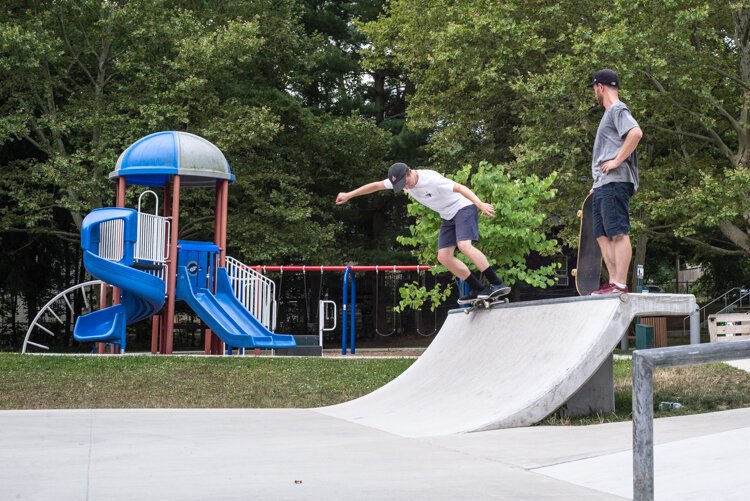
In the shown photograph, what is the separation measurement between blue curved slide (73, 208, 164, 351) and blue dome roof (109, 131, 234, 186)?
1.90m

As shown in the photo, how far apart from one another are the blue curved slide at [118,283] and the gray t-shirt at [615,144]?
1112cm

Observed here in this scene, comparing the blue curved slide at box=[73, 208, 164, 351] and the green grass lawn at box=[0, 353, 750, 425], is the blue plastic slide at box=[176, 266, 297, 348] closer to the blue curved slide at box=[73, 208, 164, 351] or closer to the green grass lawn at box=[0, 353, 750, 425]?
the blue curved slide at box=[73, 208, 164, 351]

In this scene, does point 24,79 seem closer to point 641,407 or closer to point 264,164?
point 264,164

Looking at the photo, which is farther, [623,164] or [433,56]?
[433,56]

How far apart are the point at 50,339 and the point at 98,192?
10.4 metres

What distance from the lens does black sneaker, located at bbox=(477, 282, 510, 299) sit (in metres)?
9.02

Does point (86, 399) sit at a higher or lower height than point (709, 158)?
lower

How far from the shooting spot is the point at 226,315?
1783cm

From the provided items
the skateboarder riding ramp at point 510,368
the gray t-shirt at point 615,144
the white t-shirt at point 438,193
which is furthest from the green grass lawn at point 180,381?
the gray t-shirt at point 615,144

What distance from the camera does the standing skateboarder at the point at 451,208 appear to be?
877 centimetres

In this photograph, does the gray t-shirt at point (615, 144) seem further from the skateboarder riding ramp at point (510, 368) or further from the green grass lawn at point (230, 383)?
the green grass lawn at point (230, 383)

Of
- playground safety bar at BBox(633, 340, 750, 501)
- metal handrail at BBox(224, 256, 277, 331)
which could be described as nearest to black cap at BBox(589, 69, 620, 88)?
playground safety bar at BBox(633, 340, 750, 501)

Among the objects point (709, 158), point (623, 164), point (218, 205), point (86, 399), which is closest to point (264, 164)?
point (218, 205)

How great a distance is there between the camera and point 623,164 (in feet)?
23.6
